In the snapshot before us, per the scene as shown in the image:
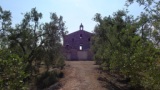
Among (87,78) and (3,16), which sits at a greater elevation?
(3,16)

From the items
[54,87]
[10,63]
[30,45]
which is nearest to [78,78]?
[54,87]

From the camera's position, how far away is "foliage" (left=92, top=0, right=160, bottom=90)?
49.2 feet

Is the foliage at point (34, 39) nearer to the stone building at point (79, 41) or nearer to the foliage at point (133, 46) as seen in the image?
the foliage at point (133, 46)

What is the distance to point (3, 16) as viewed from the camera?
3250cm

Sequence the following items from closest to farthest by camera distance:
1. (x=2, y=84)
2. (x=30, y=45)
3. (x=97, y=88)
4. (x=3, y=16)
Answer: (x=2, y=84) → (x=97, y=88) → (x=3, y=16) → (x=30, y=45)

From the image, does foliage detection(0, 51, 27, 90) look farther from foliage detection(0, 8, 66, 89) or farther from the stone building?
the stone building

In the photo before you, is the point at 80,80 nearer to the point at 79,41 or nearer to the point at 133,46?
the point at 133,46

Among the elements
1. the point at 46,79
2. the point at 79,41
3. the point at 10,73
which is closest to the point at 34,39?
the point at 46,79

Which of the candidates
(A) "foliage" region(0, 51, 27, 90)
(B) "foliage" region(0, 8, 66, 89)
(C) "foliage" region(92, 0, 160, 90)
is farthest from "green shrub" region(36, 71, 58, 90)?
(A) "foliage" region(0, 51, 27, 90)

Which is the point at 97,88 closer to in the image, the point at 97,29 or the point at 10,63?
the point at 97,29

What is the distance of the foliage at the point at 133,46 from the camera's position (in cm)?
1501

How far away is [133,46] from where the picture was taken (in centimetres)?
2312

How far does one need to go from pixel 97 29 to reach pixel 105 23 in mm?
1926

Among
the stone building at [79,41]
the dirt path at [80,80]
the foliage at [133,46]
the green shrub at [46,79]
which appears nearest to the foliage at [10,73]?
the foliage at [133,46]
